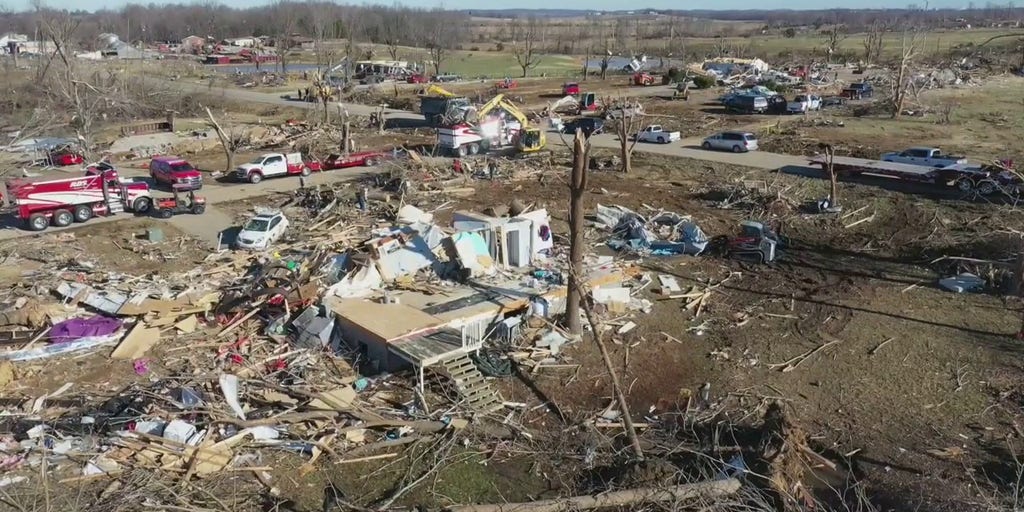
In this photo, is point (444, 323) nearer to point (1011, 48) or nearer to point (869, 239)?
point (869, 239)

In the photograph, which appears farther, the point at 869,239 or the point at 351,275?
the point at 869,239

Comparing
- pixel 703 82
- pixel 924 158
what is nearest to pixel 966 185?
pixel 924 158

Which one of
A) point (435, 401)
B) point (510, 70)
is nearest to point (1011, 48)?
point (510, 70)

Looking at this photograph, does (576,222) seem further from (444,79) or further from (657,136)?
(444,79)

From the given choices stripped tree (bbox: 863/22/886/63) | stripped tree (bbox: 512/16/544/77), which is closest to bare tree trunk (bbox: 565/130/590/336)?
stripped tree (bbox: 512/16/544/77)

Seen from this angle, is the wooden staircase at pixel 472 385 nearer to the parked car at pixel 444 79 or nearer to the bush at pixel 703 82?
the bush at pixel 703 82

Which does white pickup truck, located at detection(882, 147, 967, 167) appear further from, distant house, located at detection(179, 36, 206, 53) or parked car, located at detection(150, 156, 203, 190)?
distant house, located at detection(179, 36, 206, 53)
